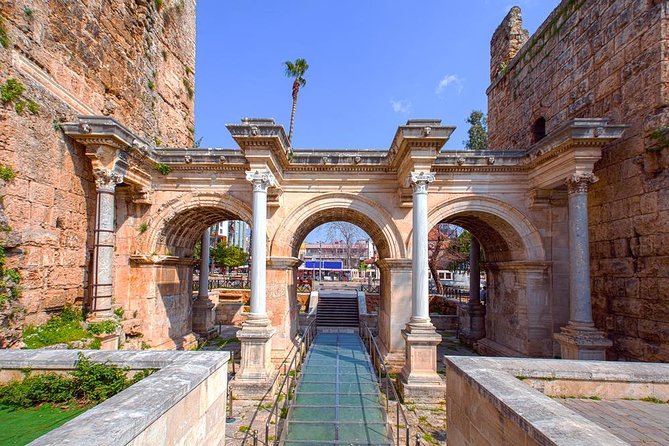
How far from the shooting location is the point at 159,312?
10.4 m

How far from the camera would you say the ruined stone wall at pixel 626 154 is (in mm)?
7336

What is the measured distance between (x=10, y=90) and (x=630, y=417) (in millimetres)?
10755

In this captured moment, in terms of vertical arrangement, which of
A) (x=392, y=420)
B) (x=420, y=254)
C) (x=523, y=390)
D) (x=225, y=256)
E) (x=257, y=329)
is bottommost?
(x=392, y=420)

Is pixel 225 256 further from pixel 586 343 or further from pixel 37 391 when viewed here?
pixel 586 343

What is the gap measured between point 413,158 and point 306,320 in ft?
34.1

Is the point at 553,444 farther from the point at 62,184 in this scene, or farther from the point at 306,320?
the point at 306,320

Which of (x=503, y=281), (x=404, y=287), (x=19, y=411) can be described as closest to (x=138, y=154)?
(x=19, y=411)

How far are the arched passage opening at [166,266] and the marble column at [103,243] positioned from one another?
149 centimetres

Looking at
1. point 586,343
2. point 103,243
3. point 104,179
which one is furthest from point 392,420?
point 104,179

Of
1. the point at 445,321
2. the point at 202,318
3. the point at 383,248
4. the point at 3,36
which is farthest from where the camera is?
the point at 445,321

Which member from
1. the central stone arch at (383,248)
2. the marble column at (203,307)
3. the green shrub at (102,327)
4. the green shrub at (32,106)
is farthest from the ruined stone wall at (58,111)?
the marble column at (203,307)

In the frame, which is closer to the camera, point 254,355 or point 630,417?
point 630,417

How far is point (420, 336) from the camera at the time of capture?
8.03 m

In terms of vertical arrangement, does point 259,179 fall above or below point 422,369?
above
